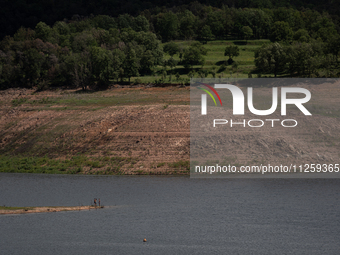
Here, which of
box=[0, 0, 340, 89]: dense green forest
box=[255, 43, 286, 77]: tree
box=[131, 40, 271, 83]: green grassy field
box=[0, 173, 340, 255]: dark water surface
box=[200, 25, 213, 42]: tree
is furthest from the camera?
box=[200, 25, 213, 42]: tree

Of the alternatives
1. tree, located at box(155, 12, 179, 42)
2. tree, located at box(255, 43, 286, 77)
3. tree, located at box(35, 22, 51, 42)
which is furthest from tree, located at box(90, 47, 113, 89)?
tree, located at box(155, 12, 179, 42)

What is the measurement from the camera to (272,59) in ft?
296

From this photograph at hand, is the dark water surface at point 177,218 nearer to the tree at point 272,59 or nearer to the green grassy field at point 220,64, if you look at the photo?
the tree at point 272,59

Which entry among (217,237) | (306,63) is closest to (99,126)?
(217,237)

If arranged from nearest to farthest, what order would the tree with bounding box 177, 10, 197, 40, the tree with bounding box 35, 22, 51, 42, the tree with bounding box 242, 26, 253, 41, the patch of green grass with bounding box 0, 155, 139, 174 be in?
the patch of green grass with bounding box 0, 155, 139, 174, the tree with bounding box 35, 22, 51, 42, the tree with bounding box 242, 26, 253, 41, the tree with bounding box 177, 10, 197, 40


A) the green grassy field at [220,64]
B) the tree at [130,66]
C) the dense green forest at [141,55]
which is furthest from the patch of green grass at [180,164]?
the tree at [130,66]

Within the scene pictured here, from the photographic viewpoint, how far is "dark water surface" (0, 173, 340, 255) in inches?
1257

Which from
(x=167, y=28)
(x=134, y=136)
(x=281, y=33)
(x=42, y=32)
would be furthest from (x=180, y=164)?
(x=167, y=28)

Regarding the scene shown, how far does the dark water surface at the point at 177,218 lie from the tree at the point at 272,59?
1686 inches

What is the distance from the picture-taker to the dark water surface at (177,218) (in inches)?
1257

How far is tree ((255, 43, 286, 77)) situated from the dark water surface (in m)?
42.8

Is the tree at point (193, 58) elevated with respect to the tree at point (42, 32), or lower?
lower

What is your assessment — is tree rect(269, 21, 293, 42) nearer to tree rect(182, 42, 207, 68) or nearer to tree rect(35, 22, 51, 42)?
tree rect(182, 42, 207, 68)

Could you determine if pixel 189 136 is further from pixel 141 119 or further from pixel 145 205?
pixel 145 205
